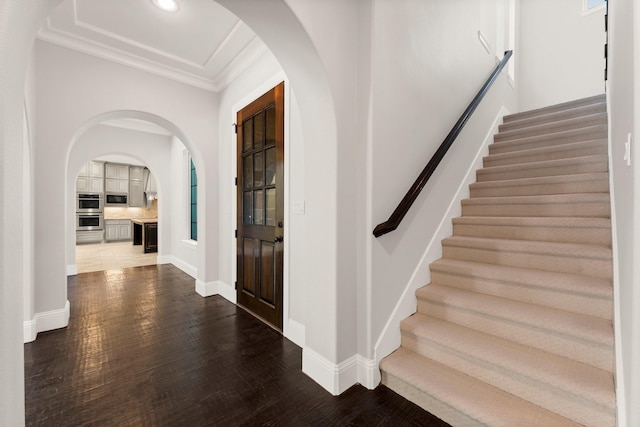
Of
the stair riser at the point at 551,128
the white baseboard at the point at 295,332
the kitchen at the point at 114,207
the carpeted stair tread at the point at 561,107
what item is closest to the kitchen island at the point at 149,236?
the kitchen at the point at 114,207

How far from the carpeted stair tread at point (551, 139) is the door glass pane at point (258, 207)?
300 centimetres

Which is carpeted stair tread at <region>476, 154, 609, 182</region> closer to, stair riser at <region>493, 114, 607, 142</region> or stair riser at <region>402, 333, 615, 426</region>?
stair riser at <region>493, 114, 607, 142</region>

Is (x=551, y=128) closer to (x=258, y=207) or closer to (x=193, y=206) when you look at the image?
(x=258, y=207)

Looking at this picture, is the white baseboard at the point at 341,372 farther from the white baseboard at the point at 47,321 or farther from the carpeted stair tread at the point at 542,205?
the white baseboard at the point at 47,321

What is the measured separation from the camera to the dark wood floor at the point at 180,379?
1551mm

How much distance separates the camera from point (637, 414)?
2.93 feet

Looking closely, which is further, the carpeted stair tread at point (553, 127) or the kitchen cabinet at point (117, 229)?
the kitchen cabinet at point (117, 229)

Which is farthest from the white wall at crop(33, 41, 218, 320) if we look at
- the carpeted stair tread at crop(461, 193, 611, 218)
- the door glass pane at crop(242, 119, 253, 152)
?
the carpeted stair tread at crop(461, 193, 611, 218)

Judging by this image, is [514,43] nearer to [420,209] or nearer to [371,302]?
[420,209]

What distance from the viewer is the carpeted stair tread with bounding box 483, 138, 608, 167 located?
8.66ft

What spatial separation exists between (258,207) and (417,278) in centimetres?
183

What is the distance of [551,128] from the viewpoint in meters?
3.28

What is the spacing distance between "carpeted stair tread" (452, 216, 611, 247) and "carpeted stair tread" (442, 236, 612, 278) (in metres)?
0.10

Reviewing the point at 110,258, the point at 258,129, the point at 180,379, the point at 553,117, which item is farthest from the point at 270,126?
the point at 110,258
